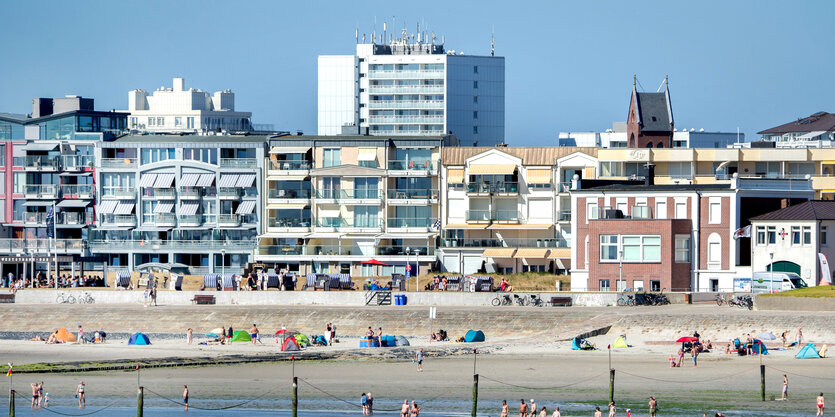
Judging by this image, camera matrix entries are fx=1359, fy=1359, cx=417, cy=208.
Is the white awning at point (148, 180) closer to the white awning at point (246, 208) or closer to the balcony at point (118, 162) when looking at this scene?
the balcony at point (118, 162)

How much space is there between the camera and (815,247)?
82.7m

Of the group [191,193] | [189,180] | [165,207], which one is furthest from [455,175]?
[165,207]

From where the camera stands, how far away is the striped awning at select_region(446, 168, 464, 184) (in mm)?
105812

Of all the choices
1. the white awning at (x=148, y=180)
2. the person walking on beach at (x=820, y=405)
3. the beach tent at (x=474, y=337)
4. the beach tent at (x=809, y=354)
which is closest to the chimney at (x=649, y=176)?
the beach tent at (x=474, y=337)

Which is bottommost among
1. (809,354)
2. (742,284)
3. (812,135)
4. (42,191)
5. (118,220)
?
(809,354)

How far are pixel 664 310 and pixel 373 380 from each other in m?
20.9

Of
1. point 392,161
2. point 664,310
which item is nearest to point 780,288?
point 664,310

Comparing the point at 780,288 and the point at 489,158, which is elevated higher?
the point at 489,158

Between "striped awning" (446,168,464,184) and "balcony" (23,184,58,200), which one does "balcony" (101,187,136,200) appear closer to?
"balcony" (23,184,58,200)

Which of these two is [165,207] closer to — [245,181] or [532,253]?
[245,181]

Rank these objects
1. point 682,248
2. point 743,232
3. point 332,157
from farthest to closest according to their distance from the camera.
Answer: point 332,157, point 682,248, point 743,232

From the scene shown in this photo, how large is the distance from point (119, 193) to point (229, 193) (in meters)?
9.63

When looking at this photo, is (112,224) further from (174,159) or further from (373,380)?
→ (373,380)

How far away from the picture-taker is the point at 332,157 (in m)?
109
